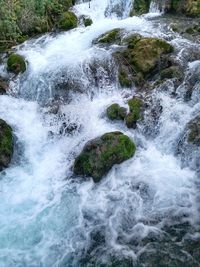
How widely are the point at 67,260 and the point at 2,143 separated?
17.6ft

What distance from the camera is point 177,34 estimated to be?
1866 centimetres

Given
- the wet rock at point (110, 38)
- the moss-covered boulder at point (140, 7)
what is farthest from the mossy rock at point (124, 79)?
the moss-covered boulder at point (140, 7)

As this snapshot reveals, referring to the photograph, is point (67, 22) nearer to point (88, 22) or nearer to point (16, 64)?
point (88, 22)

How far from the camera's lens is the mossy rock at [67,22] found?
21.3 meters

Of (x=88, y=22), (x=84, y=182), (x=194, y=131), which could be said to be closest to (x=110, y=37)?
(x=88, y=22)

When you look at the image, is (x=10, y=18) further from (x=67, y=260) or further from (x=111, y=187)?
(x=67, y=260)

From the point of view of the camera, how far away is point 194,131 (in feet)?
44.5

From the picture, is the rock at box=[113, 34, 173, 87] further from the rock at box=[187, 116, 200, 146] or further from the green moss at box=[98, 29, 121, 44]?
the rock at box=[187, 116, 200, 146]

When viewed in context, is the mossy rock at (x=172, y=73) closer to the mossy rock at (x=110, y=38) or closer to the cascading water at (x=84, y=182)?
the cascading water at (x=84, y=182)

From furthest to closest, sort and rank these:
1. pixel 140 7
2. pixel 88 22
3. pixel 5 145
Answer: pixel 140 7 < pixel 88 22 < pixel 5 145

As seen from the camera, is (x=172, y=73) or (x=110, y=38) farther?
(x=110, y=38)

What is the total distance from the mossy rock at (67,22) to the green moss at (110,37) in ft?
9.59

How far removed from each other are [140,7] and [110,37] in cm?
477

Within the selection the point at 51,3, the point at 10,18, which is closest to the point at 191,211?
the point at 10,18
